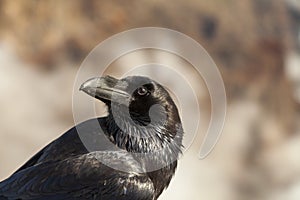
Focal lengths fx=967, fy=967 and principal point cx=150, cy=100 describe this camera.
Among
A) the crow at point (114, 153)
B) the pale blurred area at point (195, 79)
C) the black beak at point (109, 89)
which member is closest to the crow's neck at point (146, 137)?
the crow at point (114, 153)

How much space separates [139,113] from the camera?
20.4ft

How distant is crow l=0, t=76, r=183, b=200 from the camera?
5918 millimetres

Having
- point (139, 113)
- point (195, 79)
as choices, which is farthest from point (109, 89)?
point (195, 79)

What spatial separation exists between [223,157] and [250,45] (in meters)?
2.18

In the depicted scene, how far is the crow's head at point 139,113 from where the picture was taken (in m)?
6.05

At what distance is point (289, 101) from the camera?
57.9ft

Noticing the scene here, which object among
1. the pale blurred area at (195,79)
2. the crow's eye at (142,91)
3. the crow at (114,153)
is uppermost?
the pale blurred area at (195,79)

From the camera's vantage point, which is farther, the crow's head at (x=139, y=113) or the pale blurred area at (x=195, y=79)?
the pale blurred area at (x=195, y=79)

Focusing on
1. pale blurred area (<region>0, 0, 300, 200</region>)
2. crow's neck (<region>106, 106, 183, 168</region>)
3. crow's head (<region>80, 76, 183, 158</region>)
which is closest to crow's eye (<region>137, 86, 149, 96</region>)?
crow's head (<region>80, 76, 183, 158</region>)

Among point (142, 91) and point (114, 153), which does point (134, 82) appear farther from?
point (114, 153)

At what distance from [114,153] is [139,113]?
362 mm

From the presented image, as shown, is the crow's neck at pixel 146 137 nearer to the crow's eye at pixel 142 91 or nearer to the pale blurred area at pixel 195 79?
the crow's eye at pixel 142 91

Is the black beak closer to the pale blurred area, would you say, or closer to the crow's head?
the crow's head

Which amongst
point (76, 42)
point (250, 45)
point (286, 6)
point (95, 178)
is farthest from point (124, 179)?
point (286, 6)
